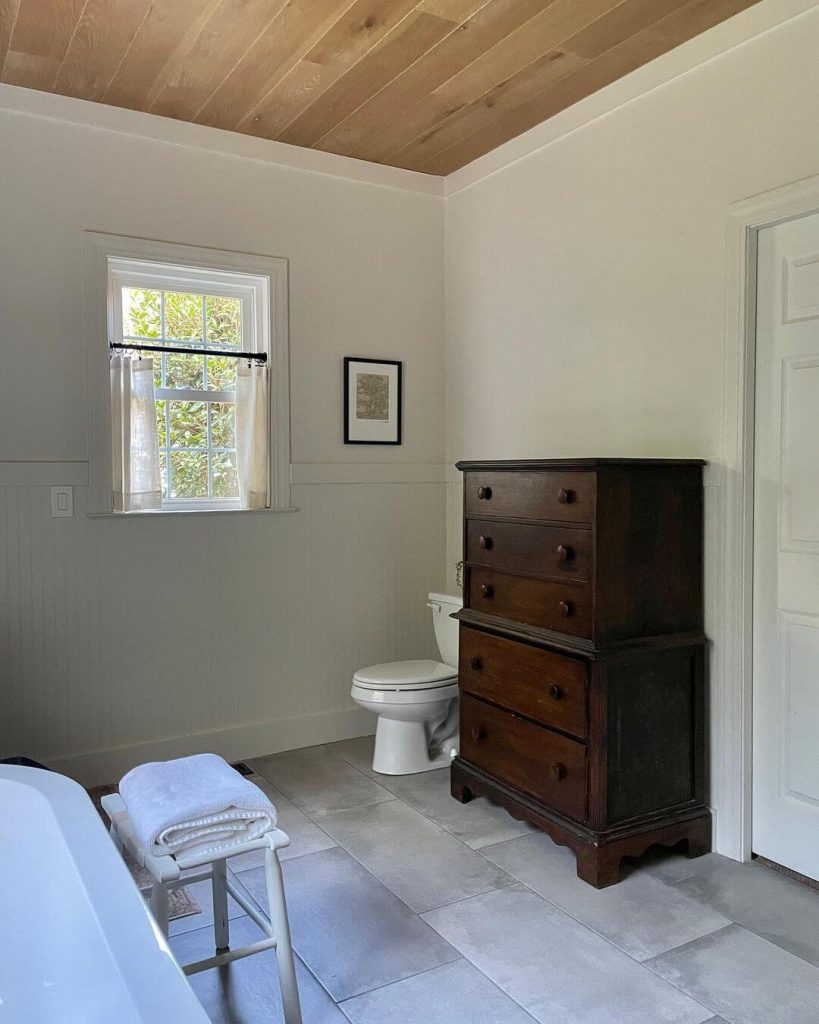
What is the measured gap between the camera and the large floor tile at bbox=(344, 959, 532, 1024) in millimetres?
1874

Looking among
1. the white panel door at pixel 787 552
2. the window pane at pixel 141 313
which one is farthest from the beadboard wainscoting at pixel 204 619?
the white panel door at pixel 787 552

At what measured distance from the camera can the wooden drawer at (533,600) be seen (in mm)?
2551

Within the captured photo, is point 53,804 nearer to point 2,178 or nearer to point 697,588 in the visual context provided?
point 697,588

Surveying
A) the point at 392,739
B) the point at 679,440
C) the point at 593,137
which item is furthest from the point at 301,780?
the point at 593,137

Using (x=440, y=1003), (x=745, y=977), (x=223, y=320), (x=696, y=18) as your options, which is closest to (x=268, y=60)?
→ (x=223, y=320)

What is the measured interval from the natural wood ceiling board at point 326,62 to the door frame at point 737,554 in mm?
1225

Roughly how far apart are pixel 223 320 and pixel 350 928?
95.8 inches

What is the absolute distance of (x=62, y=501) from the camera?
3.14m

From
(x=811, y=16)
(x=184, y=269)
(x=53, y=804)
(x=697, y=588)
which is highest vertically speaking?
(x=811, y=16)

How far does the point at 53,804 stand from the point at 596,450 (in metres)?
2.20

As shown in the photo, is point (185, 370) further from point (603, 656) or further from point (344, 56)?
point (603, 656)

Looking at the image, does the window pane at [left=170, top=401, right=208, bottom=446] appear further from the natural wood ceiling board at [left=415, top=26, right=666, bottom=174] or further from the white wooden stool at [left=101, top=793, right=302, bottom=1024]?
the white wooden stool at [left=101, top=793, right=302, bottom=1024]

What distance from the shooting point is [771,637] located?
258cm

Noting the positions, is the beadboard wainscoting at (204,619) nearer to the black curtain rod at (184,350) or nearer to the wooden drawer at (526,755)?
the black curtain rod at (184,350)
